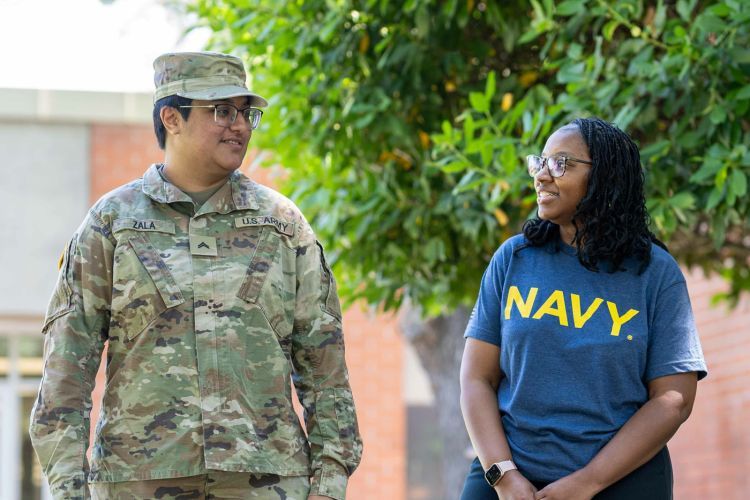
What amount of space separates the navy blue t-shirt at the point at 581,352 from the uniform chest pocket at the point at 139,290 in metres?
0.91

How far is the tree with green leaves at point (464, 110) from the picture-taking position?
5113 millimetres

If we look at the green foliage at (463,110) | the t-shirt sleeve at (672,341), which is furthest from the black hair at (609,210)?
the green foliage at (463,110)

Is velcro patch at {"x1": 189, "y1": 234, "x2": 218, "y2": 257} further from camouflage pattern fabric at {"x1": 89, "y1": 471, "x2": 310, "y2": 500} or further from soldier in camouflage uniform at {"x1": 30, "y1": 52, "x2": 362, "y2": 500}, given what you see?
camouflage pattern fabric at {"x1": 89, "y1": 471, "x2": 310, "y2": 500}

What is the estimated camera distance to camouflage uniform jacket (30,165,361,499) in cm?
334

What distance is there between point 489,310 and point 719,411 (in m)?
7.36

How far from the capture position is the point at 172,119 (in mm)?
3590

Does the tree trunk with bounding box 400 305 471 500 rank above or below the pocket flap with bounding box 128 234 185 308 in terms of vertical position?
below

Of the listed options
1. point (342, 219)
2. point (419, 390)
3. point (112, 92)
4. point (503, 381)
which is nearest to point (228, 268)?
point (503, 381)

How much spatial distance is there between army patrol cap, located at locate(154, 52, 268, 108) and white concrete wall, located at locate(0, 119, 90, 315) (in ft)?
36.5

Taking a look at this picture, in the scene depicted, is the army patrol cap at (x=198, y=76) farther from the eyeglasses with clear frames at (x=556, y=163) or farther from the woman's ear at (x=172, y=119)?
the eyeglasses with clear frames at (x=556, y=163)

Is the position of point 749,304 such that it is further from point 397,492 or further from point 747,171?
point 397,492

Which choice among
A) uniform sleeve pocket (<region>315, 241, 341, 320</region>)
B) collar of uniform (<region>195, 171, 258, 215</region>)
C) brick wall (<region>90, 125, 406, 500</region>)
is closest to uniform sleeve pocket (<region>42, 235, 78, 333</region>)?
collar of uniform (<region>195, 171, 258, 215</region>)

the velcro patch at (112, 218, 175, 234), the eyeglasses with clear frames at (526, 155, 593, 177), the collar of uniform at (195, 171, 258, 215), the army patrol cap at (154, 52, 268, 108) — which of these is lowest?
the velcro patch at (112, 218, 175, 234)

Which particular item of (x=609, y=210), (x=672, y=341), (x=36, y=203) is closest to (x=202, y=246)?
(x=609, y=210)
